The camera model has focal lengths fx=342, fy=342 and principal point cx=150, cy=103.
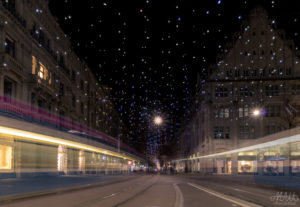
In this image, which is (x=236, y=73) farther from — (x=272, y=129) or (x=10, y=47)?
(x=10, y=47)

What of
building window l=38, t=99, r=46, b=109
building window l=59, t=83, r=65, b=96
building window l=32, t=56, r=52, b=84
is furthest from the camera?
building window l=59, t=83, r=65, b=96

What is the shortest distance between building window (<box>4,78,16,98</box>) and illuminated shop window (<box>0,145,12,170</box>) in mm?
9162

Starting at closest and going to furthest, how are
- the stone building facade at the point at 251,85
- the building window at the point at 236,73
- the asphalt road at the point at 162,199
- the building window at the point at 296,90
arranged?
the asphalt road at the point at 162,199
the building window at the point at 296,90
the stone building facade at the point at 251,85
the building window at the point at 236,73

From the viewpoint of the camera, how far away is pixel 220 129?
6350 centimetres

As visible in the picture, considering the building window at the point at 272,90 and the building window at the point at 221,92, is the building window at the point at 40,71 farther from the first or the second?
the building window at the point at 272,90

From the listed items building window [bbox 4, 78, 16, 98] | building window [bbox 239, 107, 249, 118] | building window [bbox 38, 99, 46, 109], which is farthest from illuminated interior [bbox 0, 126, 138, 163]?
building window [bbox 239, 107, 249, 118]

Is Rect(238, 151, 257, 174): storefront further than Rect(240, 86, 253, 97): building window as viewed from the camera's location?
No

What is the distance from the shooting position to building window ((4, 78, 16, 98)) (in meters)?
28.1

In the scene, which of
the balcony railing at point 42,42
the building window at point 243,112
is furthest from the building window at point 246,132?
the balcony railing at point 42,42

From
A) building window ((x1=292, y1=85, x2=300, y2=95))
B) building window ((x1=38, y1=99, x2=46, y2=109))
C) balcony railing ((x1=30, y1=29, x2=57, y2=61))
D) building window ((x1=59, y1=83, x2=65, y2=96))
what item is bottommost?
building window ((x1=38, y1=99, x2=46, y2=109))

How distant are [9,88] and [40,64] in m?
7.16

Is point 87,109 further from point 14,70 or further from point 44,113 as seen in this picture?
point 14,70

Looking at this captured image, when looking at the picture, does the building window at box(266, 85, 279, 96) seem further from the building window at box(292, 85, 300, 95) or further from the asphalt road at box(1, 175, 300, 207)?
the asphalt road at box(1, 175, 300, 207)

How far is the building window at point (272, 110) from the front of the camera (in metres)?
60.9
